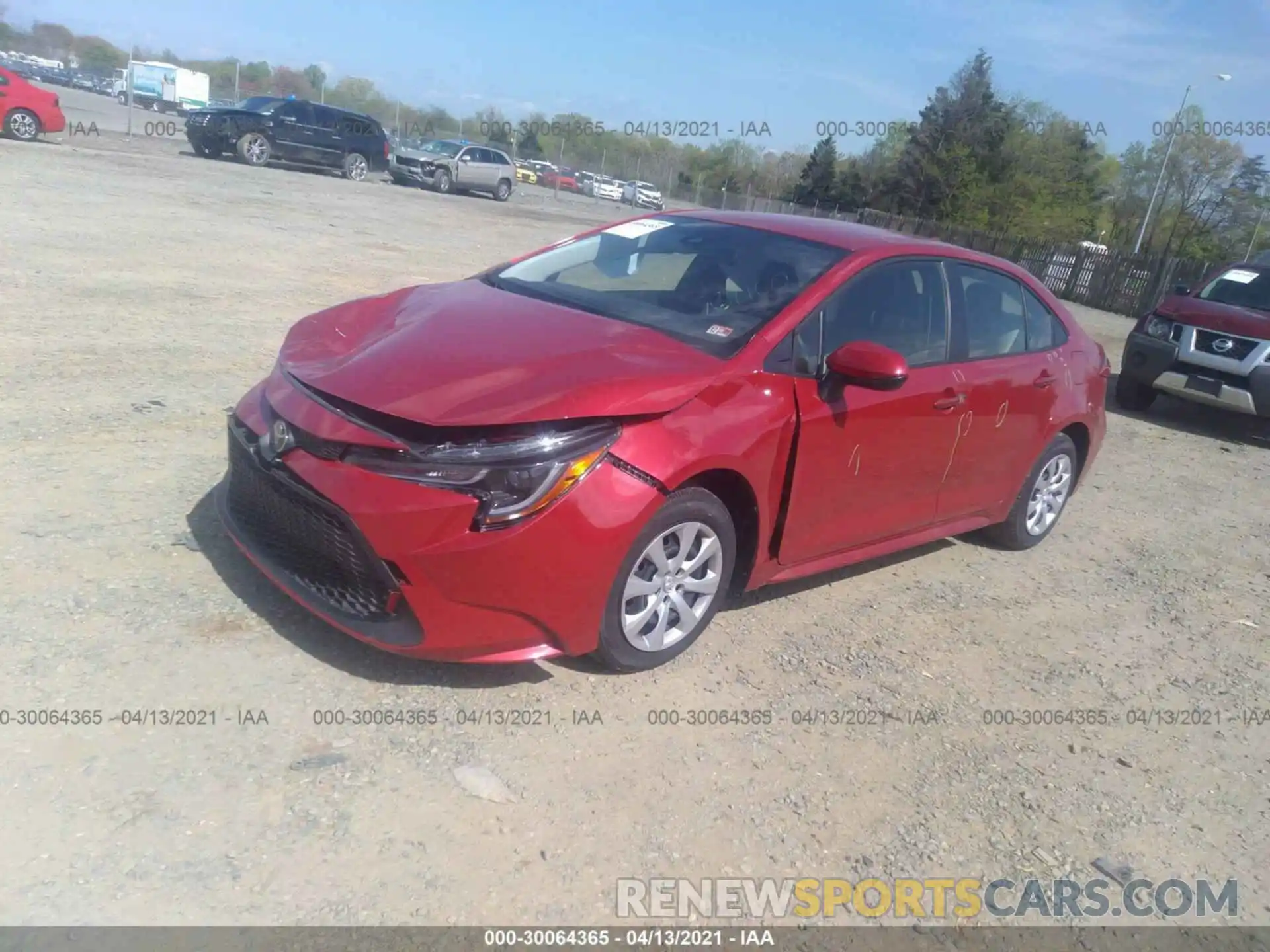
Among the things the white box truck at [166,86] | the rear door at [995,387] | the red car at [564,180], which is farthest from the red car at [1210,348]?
the white box truck at [166,86]

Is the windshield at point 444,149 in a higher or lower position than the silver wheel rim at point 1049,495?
higher

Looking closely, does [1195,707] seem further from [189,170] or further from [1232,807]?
[189,170]

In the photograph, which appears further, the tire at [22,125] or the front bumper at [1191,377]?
the tire at [22,125]

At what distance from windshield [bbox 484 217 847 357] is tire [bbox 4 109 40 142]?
19.9 m

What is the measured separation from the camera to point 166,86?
49.6m

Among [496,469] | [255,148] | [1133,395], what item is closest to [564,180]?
[255,148]

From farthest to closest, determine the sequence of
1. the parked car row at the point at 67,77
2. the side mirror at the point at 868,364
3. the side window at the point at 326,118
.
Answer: the parked car row at the point at 67,77
the side window at the point at 326,118
the side mirror at the point at 868,364

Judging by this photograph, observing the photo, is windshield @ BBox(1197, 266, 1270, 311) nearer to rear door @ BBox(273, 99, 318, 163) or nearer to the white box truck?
rear door @ BBox(273, 99, 318, 163)

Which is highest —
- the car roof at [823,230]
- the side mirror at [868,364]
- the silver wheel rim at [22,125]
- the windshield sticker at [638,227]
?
the car roof at [823,230]

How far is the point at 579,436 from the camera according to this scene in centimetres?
342

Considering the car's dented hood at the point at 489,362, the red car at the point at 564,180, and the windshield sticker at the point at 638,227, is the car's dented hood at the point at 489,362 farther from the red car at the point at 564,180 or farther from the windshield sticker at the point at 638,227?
the red car at the point at 564,180

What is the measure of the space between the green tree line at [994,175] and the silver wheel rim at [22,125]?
65.5 ft

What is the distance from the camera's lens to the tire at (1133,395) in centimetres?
1095

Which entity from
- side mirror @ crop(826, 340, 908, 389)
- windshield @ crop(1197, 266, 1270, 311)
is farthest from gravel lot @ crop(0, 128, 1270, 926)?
windshield @ crop(1197, 266, 1270, 311)
